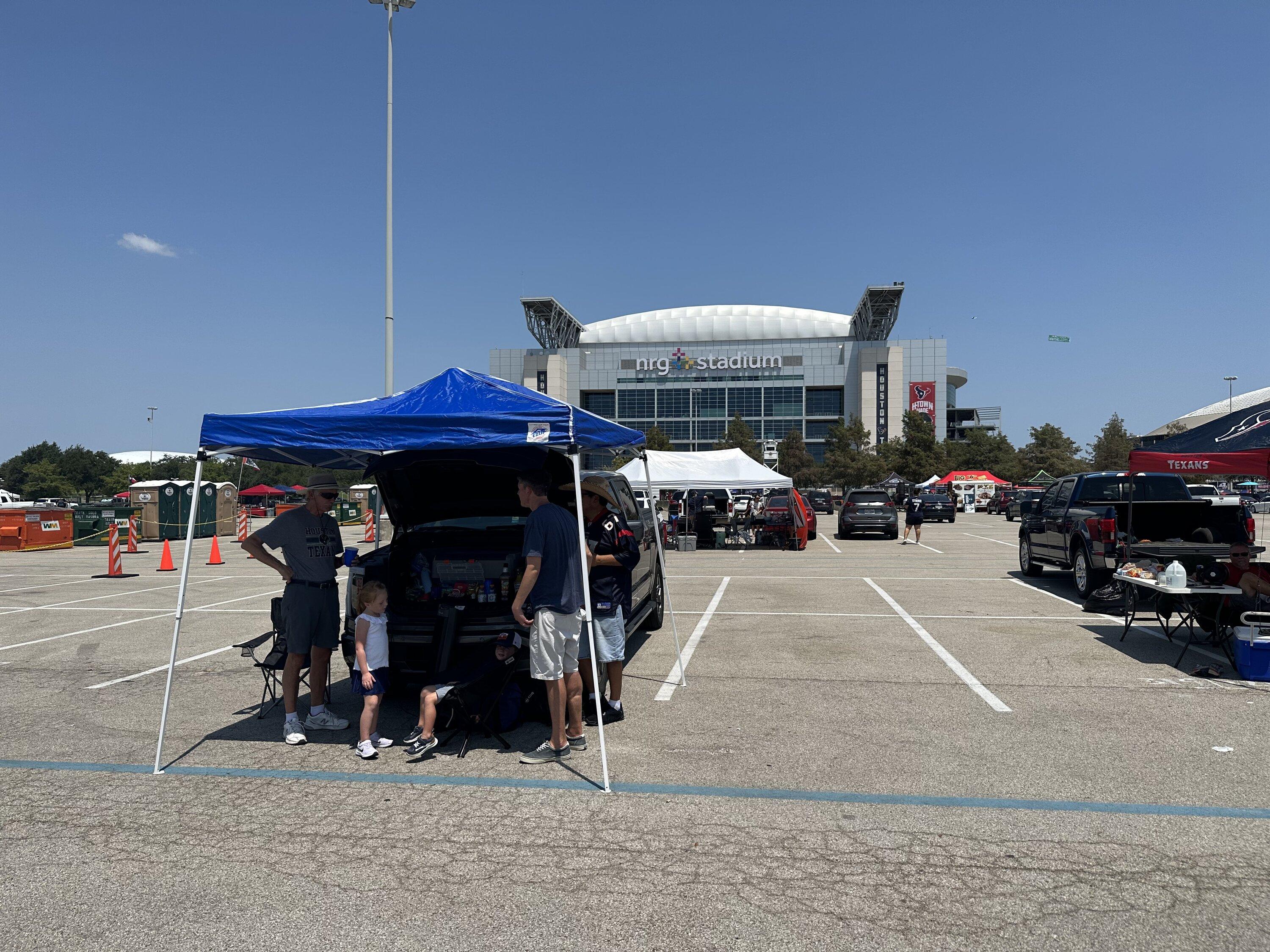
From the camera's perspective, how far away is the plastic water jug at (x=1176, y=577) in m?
8.09

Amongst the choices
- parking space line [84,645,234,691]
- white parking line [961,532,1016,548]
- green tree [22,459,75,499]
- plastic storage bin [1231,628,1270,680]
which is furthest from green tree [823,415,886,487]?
green tree [22,459,75,499]

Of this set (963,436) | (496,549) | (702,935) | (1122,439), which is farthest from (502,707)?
(963,436)

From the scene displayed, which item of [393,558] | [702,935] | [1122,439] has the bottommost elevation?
[702,935]

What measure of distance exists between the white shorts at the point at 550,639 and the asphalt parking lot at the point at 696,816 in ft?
1.97

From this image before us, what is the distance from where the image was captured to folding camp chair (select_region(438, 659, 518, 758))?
18.9 feet

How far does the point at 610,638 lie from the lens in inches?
242

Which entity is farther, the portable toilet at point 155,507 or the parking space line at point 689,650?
the portable toilet at point 155,507

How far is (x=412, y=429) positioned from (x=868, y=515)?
24.4 metres

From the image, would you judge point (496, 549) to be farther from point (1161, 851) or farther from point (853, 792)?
point (1161, 851)

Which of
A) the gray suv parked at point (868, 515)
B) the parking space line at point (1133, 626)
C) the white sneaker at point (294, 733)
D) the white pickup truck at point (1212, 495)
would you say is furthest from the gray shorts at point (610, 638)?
the gray suv parked at point (868, 515)

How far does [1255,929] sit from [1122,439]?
72.6 m

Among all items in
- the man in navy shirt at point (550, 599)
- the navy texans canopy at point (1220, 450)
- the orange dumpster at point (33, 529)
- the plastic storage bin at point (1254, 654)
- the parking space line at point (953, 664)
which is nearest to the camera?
the man in navy shirt at point (550, 599)

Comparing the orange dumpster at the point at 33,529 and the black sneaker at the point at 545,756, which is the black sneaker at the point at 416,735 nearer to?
the black sneaker at the point at 545,756

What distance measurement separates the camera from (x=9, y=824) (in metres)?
4.43
